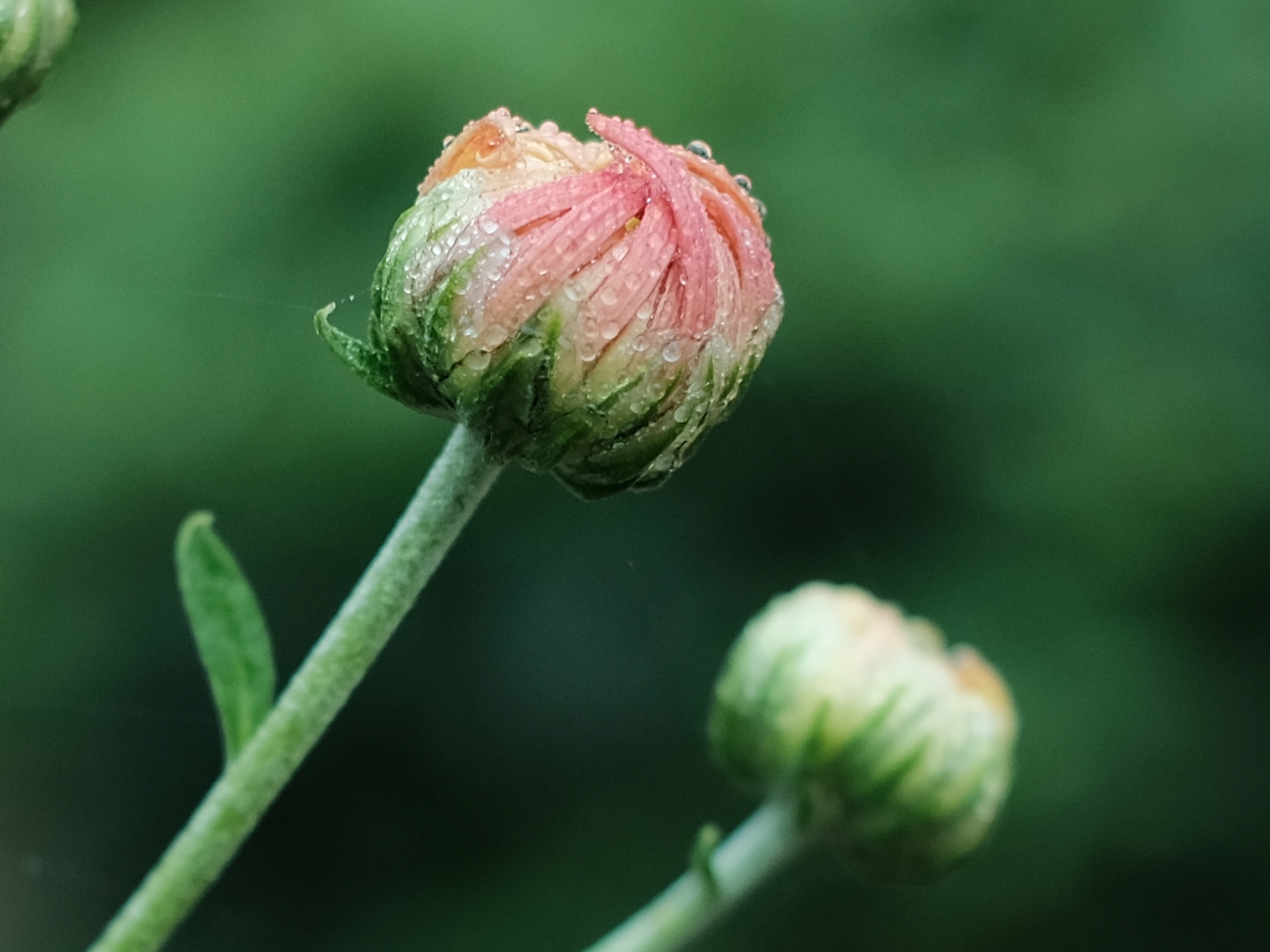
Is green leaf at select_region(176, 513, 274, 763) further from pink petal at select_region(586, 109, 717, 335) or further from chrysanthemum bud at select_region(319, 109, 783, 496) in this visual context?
pink petal at select_region(586, 109, 717, 335)

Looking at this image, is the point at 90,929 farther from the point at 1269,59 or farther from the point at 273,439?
the point at 1269,59

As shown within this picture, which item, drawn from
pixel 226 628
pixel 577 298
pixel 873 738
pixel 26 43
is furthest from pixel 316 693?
pixel 873 738

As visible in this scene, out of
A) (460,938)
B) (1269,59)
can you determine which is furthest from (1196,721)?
(460,938)

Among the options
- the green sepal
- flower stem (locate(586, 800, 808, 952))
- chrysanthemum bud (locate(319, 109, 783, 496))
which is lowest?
flower stem (locate(586, 800, 808, 952))

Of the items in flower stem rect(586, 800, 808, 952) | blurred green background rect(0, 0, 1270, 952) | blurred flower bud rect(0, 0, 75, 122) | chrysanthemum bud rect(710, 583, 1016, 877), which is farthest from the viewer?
blurred green background rect(0, 0, 1270, 952)

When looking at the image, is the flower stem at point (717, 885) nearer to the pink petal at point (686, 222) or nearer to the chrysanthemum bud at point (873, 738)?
the chrysanthemum bud at point (873, 738)

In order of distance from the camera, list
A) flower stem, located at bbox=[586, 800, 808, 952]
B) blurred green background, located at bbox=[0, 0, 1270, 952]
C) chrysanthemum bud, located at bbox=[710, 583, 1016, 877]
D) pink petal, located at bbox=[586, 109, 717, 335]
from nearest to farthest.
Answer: pink petal, located at bbox=[586, 109, 717, 335] → flower stem, located at bbox=[586, 800, 808, 952] → chrysanthemum bud, located at bbox=[710, 583, 1016, 877] → blurred green background, located at bbox=[0, 0, 1270, 952]

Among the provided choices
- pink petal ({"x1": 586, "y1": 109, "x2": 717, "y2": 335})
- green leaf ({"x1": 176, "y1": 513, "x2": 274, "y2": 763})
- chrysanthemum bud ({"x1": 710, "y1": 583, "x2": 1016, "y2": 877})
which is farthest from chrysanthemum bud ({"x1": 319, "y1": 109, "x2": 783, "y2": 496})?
chrysanthemum bud ({"x1": 710, "y1": 583, "x2": 1016, "y2": 877})
